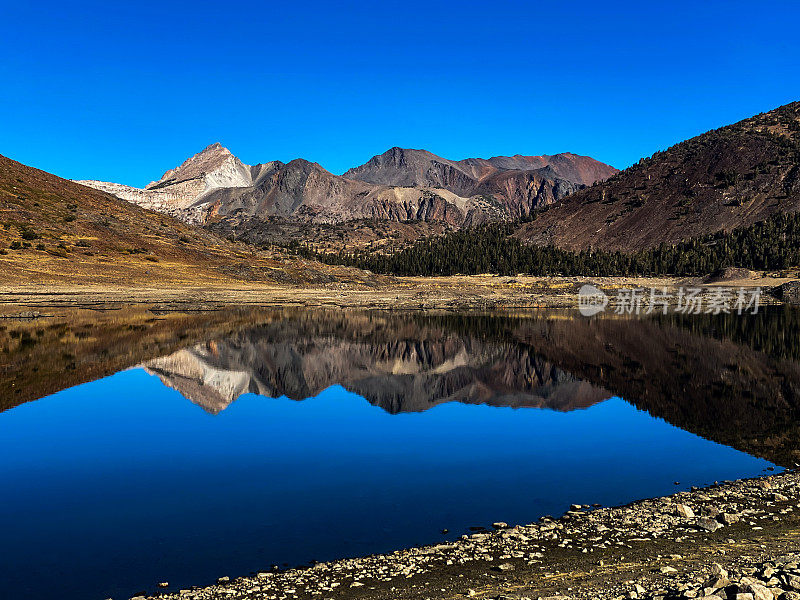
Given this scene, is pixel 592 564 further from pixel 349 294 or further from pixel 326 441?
pixel 349 294

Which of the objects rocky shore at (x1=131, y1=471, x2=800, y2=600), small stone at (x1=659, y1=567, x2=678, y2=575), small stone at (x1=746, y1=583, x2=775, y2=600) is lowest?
rocky shore at (x1=131, y1=471, x2=800, y2=600)

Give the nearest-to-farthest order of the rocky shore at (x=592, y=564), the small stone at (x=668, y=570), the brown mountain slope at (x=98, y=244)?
1. the rocky shore at (x=592, y=564)
2. the small stone at (x=668, y=570)
3. the brown mountain slope at (x=98, y=244)

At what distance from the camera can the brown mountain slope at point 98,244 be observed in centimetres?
12356

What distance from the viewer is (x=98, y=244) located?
145000 mm

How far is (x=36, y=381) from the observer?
35.6m

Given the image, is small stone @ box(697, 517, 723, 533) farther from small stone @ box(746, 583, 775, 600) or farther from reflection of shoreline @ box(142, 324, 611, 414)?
reflection of shoreline @ box(142, 324, 611, 414)

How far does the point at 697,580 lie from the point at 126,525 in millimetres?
12947

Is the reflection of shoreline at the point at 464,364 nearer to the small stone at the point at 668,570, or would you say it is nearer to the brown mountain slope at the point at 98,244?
the small stone at the point at 668,570

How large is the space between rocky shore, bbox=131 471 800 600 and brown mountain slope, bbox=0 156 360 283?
11686cm

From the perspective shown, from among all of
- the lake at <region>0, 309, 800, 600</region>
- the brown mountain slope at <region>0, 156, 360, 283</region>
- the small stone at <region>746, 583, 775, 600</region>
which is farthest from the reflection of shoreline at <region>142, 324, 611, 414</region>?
the brown mountain slope at <region>0, 156, 360, 283</region>

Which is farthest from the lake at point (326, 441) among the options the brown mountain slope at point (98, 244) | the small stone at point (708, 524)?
the brown mountain slope at point (98, 244)

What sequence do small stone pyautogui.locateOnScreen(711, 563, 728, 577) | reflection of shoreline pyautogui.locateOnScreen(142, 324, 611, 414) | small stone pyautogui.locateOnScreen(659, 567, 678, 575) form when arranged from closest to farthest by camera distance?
small stone pyautogui.locateOnScreen(711, 563, 728, 577) < small stone pyautogui.locateOnScreen(659, 567, 678, 575) < reflection of shoreline pyautogui.locateOnScreen(142, 324, 611, 414)

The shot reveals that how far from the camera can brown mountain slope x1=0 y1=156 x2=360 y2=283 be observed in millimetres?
123562

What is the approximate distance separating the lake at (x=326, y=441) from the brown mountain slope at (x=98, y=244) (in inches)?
3025
